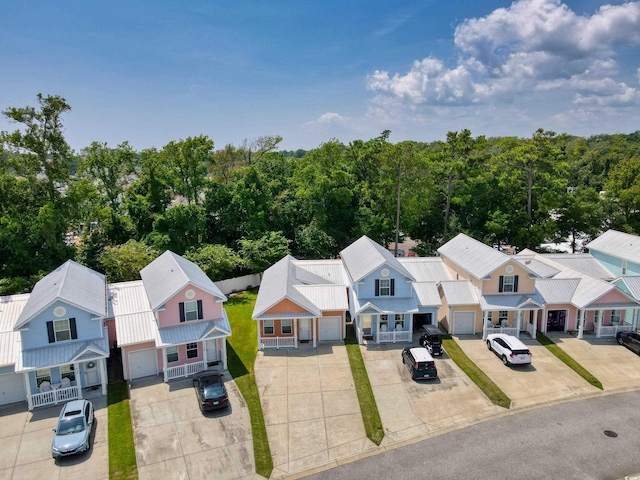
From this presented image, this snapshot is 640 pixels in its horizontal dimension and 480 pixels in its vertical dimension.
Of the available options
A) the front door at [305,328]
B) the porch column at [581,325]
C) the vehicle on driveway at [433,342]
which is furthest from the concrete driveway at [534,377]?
the front door at [305,328]

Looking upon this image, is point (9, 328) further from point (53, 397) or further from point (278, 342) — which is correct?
point (278, 342)

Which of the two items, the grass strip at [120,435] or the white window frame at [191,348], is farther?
the white window frame at [191,348]

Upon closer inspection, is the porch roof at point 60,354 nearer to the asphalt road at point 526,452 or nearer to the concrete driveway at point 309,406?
the concrete driveway at point 309,406

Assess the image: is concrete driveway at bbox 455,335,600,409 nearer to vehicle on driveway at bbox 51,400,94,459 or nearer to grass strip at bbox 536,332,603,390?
grass strip at bbox 536,332,603,390

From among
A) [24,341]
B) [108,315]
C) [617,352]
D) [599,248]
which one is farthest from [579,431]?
[24,341]

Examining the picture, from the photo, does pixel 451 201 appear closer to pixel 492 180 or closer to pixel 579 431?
pixel 492 180

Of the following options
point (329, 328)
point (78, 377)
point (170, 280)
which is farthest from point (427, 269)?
point (78, 377)
